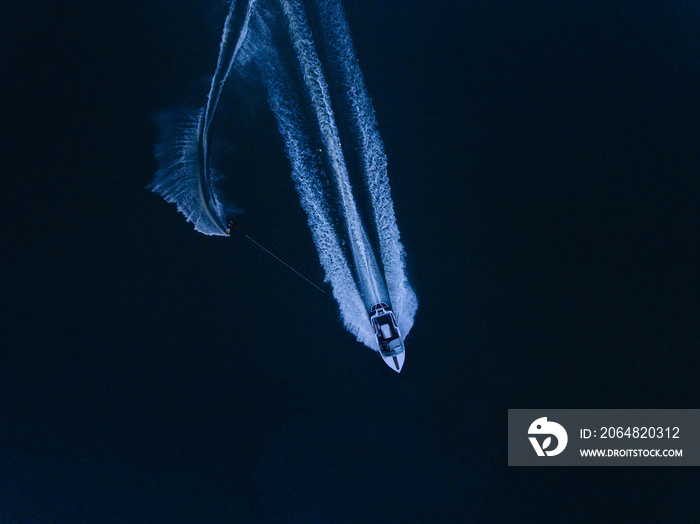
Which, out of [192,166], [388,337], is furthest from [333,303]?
[192,166]

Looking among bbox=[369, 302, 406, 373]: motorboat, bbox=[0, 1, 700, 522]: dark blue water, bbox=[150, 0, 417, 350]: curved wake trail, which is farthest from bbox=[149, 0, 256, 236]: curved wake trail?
bbox=[369, 302, 406, 373]: motorboat

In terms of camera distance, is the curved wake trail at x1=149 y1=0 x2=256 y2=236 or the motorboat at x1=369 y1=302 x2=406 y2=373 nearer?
the motorboat at x1=369 y1=302 x2=406 y2=373

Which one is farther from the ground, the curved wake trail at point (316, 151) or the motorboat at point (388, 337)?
the curved wake trail at point (316, 151)

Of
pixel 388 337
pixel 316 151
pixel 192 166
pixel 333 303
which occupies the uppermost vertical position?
pixel 316 151

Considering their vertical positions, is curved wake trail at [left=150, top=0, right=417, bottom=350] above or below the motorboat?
above

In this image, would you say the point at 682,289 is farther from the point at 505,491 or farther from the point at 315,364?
the point at 315,364

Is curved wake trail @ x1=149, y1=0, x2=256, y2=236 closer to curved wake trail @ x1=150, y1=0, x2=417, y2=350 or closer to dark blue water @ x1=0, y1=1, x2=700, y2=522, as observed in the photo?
curved wake trail @ x1=150, y1=0, x2=417, y2=350

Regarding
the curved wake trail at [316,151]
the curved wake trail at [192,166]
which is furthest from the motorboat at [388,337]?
the curved wake trail at [192,166]

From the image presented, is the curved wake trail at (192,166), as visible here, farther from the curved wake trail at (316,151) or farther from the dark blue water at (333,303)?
the dark blue water at (333,303)

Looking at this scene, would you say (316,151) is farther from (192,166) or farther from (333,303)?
(333,303)
